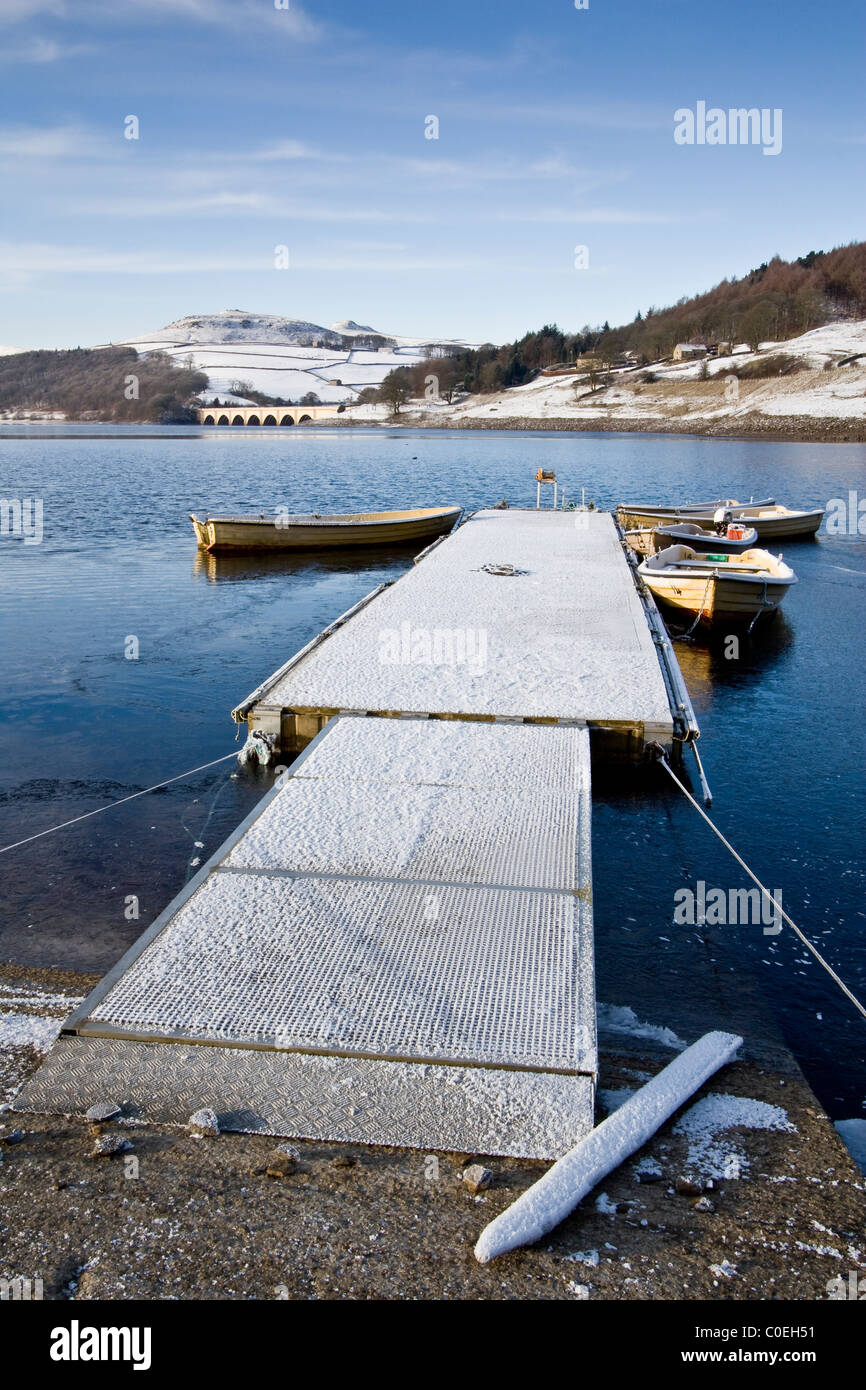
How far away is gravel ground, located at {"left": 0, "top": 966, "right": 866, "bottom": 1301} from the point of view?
4281 mm

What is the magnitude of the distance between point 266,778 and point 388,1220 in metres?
8.55

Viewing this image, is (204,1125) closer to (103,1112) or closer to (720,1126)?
(103,1112)

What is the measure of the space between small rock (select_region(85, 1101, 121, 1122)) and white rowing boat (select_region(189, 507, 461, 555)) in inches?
1090

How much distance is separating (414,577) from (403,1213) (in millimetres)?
18157

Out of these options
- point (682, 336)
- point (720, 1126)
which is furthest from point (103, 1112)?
point (682, 336)

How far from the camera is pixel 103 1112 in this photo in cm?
538

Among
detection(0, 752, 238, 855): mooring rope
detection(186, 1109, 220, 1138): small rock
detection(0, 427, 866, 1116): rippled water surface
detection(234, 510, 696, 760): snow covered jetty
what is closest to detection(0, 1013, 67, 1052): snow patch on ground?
detection(186, 1109, 220, 1138): small rock

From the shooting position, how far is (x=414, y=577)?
2200cm

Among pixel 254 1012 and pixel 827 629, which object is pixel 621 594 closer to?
pixel 827 629

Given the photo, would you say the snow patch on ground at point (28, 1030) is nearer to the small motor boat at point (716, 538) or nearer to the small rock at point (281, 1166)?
the small rock at point (281, 1166)

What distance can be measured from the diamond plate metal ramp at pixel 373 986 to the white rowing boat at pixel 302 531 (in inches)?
919

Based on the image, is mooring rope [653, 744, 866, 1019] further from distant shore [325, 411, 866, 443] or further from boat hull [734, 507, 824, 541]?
distant shore [325, 411, 866, 443]

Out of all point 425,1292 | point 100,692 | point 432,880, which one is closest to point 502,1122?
point 425,1292

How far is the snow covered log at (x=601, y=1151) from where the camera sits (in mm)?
4457
